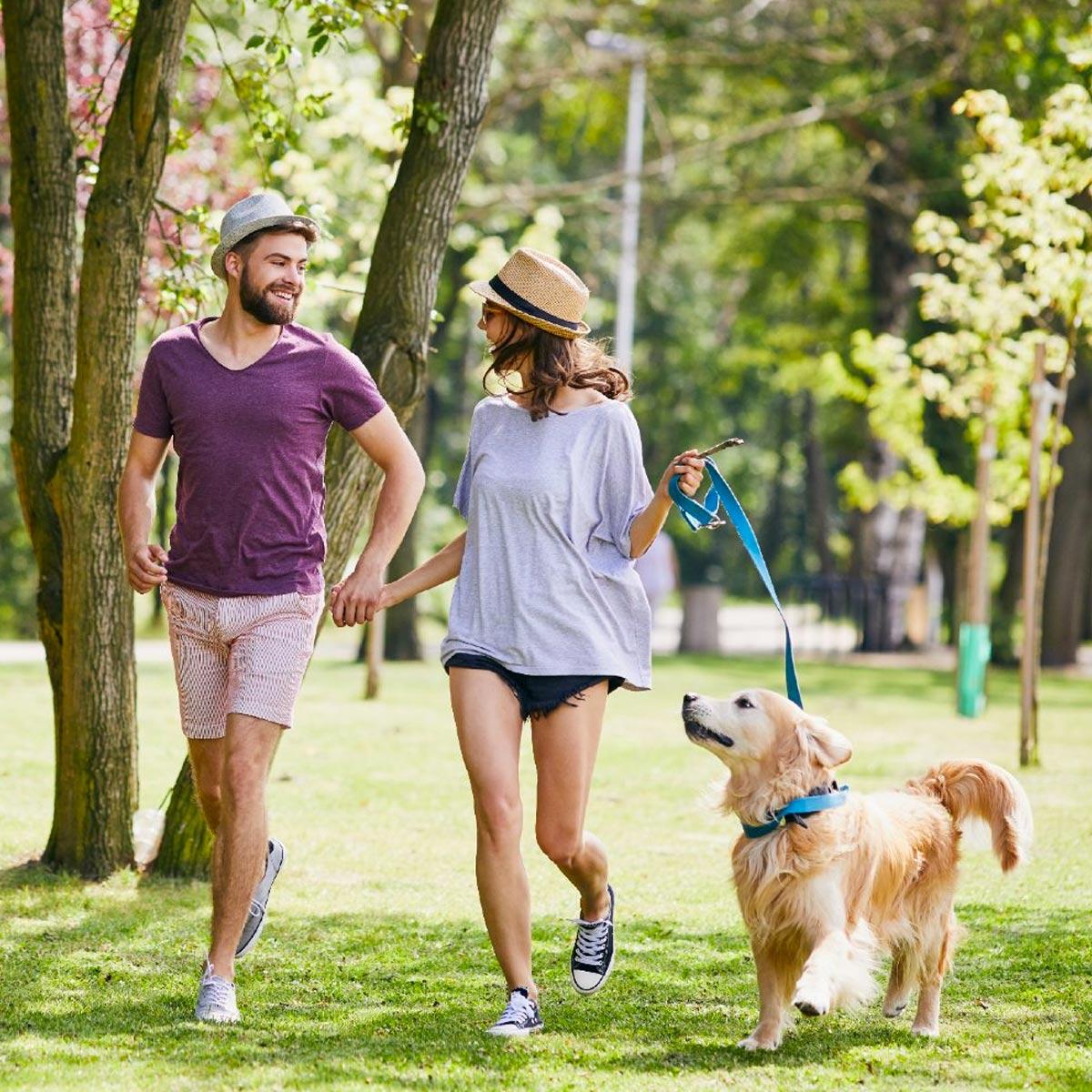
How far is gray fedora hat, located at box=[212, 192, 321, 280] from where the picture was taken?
564 centimetres

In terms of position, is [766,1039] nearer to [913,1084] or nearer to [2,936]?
[913,1084]

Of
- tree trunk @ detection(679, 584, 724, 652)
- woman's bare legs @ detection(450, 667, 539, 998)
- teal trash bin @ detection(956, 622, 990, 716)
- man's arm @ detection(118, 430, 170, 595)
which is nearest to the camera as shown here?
woman's bare legs @ detection(450, 667, 539, 998)

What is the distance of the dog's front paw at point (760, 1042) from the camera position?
5418 mm

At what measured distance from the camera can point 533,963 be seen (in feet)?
21.9

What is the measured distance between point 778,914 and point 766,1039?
0.37 m

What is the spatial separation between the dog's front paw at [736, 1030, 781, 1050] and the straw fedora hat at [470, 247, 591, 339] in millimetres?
2154

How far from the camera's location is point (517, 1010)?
17.8ft

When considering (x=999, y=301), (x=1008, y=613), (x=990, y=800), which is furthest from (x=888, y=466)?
(x=990, y=800)

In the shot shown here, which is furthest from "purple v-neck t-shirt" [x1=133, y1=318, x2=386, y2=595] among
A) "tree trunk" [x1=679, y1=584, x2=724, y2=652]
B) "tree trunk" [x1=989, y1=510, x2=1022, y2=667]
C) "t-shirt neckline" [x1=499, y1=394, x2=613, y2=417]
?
"tree trunk" [x1=679, y1=584, x2=724, y2=652]

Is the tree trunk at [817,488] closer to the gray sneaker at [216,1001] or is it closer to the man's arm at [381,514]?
the man's arm at [381,514]

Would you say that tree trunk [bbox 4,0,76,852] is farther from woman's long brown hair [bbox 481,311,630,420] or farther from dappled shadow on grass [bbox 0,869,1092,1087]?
woman's long brown hair [bbox 481,311,630,420]

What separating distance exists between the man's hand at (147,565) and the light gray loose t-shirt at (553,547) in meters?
0.88

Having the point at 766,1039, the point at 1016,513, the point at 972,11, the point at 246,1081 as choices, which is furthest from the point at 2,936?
the point at 1016,513

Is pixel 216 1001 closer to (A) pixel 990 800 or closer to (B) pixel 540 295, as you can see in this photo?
(B) pixel 540 295
